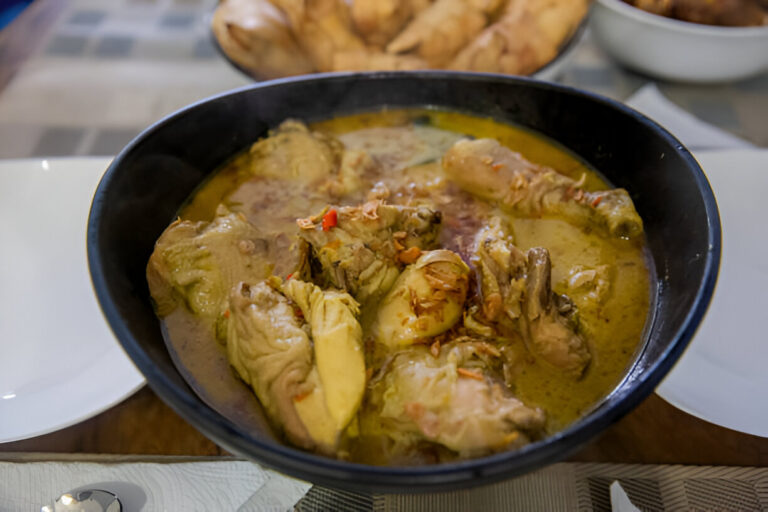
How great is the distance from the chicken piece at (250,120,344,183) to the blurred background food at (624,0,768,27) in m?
1.76

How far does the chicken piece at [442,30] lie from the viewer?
2.24 metres

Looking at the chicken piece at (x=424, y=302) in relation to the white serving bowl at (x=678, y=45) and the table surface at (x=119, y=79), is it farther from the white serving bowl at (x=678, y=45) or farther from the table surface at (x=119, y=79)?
the white serving bowl at (x=678, y=45)

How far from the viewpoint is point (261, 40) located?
2207mm

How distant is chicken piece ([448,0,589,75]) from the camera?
2.21 m

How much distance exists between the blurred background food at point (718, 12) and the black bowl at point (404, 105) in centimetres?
118

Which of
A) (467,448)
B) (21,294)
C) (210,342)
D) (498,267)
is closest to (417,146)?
(498,267)

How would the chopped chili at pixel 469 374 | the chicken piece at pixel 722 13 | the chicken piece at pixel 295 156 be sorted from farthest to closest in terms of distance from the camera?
the chicken piece at pixel 722 13, the chicken piece at pixel 295 156, the chopped chili at pixel 469 374

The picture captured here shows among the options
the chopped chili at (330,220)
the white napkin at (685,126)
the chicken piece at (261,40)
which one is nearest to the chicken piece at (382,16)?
the chicken piece at (261,40)

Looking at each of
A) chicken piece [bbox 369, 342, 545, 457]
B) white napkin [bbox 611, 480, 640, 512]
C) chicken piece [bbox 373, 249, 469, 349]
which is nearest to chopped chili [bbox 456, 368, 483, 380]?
chicken piece [bbox 369, 342, 545, 457]

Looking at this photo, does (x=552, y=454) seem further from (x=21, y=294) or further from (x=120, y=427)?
(x=21, y=294)

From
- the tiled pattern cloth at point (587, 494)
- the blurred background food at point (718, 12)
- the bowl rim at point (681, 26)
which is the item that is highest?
the blurred background food at point (718, 12)

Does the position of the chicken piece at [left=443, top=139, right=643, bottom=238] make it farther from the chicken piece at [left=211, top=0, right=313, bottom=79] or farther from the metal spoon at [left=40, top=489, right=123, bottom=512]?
the metal spoon at [left=40, top=489, right=123, bottom=512]

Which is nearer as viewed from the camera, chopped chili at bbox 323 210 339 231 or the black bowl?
the black bowl

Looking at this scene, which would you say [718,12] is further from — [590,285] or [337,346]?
[337,346]
